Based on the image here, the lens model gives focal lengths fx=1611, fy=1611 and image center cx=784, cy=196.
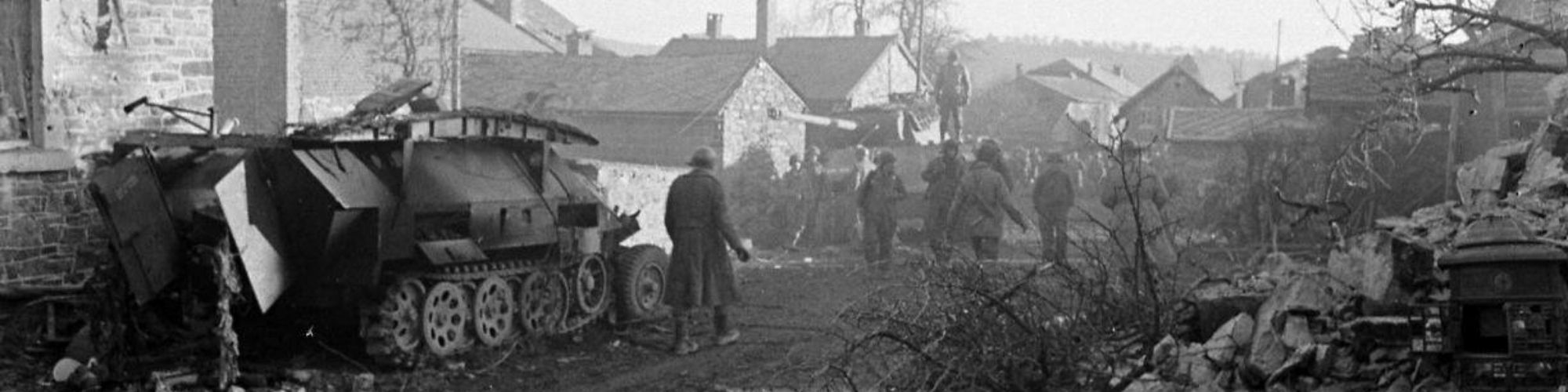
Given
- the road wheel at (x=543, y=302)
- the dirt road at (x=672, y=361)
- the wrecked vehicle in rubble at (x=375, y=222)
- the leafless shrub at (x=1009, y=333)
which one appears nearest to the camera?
the leafless shrub at (x=1009, y=333)

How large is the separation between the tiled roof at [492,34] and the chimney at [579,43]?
1321mm

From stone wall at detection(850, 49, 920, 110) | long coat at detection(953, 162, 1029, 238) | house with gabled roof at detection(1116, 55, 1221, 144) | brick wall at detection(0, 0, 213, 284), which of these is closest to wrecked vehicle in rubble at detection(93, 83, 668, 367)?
brick wall at detection(0, 0, 213, 284)

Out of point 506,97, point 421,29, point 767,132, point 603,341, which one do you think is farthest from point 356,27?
point 603,341

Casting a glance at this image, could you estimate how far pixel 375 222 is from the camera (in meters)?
11.7

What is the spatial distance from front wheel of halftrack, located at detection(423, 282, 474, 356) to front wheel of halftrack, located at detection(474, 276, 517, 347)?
83 millimetres

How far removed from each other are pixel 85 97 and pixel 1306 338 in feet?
36.0

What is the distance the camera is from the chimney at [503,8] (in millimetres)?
52688

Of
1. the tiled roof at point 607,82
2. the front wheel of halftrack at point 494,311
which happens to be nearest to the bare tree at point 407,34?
the tiled roof at point 607,82

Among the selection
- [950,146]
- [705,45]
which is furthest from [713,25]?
[950,146]

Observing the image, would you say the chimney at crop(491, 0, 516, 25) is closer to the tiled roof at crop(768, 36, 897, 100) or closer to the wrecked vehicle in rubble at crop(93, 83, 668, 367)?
the tiled roof at crop(768, 36, 897, 100)

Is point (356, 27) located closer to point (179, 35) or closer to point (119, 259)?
point (179, 35)

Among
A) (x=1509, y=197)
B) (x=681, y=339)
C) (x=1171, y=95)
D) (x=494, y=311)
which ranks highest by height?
(x=1171, y=95)

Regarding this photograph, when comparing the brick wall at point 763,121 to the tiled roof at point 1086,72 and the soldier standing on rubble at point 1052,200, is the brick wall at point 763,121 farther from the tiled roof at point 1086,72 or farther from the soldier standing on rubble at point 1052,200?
the tiled roof at point 1086,72

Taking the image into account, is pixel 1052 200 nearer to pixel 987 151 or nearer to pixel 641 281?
pixel 987 151
